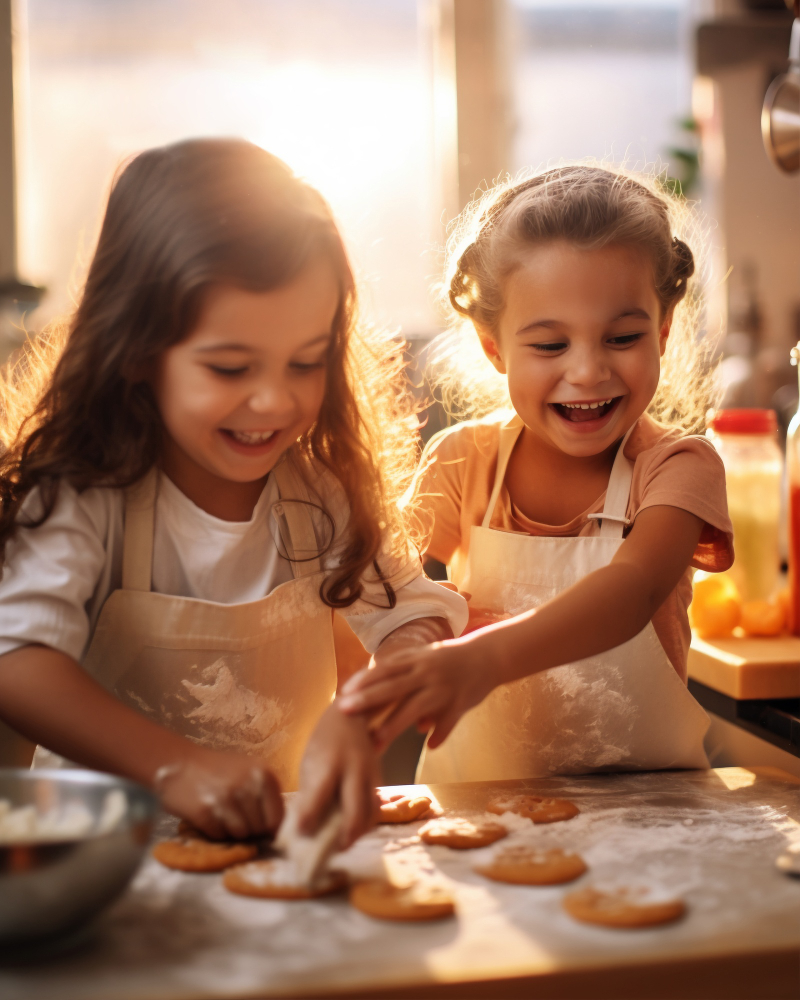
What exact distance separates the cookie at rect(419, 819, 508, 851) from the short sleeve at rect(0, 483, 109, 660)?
33 centimetres

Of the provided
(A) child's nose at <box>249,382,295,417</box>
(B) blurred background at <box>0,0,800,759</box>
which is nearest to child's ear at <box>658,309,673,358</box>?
(A) child's nose at <box>249,382,295,417</box>

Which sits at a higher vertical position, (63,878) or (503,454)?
(503,454)

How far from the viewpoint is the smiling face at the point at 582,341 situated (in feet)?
3.33

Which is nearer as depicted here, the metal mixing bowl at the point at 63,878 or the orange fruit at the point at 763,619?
the metal mixing bowl at the point at 63,878

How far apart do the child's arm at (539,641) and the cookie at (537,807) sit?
112mm

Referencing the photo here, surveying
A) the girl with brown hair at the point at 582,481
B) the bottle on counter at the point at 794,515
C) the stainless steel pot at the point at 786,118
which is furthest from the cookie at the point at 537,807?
the stainless steel pot at the point at 786,118

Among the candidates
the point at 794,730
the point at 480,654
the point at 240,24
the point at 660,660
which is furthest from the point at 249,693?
the point at 240,24

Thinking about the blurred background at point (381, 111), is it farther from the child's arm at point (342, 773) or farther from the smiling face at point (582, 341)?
the child's arm at point (342, 773)

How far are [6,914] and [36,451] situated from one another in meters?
0.46

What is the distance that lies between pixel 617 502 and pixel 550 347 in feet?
0.60

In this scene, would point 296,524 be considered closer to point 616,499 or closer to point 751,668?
point 616,499

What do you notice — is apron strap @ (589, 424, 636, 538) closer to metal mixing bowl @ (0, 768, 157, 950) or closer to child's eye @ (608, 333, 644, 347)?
child's eye @ (608, 333, 644, 347)

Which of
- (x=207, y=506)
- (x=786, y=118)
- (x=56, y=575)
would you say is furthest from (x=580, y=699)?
(x=786, y=118)

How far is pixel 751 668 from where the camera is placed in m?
1.17
